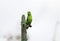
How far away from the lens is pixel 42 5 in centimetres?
94

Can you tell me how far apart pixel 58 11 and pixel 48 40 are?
A: 0.79 feet

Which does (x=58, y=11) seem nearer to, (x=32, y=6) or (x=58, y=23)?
(x=58, y=23)

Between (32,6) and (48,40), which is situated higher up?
(32,6)

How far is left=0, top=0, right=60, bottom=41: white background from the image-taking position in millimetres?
920

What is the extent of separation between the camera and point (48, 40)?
1.00 m

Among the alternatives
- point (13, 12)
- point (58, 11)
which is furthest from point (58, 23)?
point (13, 12)

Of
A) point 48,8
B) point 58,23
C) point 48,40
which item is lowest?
point 48,40

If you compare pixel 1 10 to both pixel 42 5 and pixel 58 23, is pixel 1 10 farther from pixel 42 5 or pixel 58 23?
pixel 58 23

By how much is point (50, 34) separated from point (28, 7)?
28cm

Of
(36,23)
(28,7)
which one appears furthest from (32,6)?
(36,23)

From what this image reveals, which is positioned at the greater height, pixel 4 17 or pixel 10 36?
pixel 4 17

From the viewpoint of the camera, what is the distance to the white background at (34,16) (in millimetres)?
920

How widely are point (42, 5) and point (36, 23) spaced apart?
0.47 ft

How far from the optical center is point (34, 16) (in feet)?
3.14
